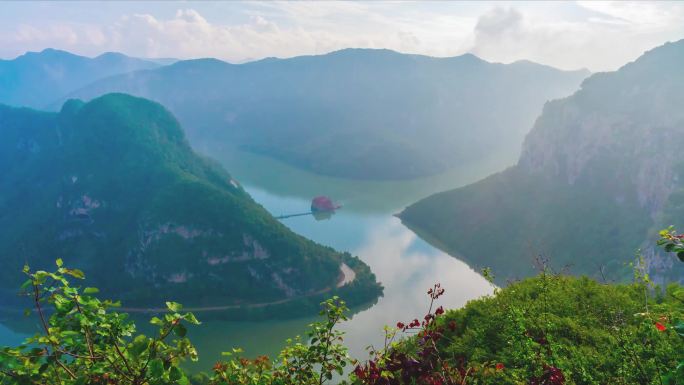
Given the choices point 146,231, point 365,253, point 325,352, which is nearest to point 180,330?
point 325,352

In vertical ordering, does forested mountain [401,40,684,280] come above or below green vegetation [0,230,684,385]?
above

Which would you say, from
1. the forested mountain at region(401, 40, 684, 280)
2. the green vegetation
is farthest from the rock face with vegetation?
the green vegetation

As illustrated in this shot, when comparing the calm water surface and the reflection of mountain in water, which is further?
the reflection of mountain in water

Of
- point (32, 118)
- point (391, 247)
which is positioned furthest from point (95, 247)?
point (32, 118)

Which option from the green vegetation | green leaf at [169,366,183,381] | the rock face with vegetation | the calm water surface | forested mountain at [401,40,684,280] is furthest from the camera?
forested mountain at [401,40,684,280]

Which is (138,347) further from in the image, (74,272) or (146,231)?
(146,231)

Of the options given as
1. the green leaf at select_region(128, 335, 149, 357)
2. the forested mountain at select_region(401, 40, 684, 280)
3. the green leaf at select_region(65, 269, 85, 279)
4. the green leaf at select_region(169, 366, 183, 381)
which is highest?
the forested mountain at select_region(401, 40, 684, 280)

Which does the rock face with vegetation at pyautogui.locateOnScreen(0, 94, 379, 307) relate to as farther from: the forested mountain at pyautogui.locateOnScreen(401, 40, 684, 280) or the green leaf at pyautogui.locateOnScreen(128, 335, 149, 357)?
the green leaf at pyautogui.locateOnScreen(128, 335, 149, 357)
